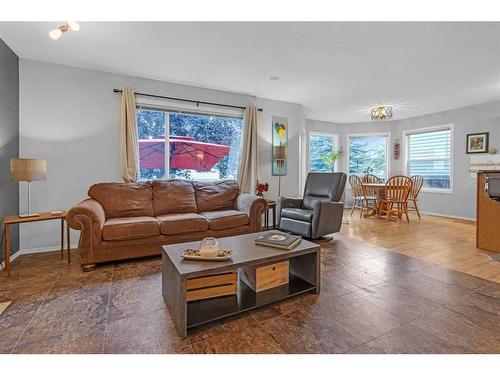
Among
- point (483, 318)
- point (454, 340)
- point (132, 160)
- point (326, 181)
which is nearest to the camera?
point (454, 340)

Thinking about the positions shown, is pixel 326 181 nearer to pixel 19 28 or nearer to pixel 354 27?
pixel 354 27

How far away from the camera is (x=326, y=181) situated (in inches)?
152

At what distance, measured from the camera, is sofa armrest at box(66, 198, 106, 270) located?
7.86ft

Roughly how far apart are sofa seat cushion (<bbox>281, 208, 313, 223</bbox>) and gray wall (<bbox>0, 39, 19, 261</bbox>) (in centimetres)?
333

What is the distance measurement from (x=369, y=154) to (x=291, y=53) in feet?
16.0

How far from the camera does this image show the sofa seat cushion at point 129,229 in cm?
254

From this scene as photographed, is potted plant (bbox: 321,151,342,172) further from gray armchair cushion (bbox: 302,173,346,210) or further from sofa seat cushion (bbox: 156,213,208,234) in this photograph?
sofa seat cushion (bbox: 156,213,208,234)

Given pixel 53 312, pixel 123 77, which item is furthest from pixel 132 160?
pixel 53 312

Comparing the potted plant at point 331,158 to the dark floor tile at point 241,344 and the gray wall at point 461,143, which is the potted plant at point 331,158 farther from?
the dark floor tile at point 241,344

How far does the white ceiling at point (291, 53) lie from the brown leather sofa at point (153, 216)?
5.03ft

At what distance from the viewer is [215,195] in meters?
3.64

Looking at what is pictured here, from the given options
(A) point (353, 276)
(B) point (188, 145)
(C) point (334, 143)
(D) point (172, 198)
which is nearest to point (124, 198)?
(D) point (172, 198)

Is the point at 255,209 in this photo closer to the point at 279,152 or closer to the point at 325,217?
the point at 325,217

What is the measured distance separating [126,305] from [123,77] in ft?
10.0
